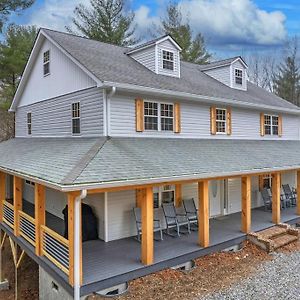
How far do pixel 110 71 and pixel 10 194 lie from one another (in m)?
9.89

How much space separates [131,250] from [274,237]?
16.9ft

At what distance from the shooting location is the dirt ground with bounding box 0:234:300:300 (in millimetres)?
7320

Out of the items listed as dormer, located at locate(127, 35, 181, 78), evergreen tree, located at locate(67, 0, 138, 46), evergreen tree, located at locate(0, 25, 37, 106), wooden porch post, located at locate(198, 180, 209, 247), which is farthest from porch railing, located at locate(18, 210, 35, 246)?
evergreen tree, located at locate(67, 0, 138, 46)

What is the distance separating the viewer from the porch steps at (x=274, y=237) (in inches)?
390

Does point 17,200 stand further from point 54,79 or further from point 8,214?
point 54,79

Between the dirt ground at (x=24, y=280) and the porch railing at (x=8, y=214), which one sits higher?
the porch railing at (x=8, y=214)

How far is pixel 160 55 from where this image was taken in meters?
12.8

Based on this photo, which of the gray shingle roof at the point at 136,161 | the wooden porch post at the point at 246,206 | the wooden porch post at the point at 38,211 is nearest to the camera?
the gray shingle roof at the point at 136,161

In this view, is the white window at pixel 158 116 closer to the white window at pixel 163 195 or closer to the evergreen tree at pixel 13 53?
the white window at pixel 163 195

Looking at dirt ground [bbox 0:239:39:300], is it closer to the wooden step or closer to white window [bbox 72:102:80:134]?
white window [bbox 72:102:80:134]

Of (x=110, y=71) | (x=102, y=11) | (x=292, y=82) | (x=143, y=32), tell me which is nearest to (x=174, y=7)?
(x=143, y=32)

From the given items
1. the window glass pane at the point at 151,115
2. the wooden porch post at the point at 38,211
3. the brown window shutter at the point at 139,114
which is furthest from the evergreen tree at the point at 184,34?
the wooden porch post at the point at 38,211

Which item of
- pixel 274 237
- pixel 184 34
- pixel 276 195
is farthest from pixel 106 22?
pixel 274 237

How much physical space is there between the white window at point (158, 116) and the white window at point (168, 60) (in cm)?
246
